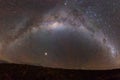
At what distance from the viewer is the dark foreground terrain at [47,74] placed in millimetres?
1663

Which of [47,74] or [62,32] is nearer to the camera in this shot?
[62,32]

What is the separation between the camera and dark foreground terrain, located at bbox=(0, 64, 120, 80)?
1.66m

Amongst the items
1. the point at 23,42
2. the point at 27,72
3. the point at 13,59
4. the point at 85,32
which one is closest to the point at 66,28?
the point at 85,32

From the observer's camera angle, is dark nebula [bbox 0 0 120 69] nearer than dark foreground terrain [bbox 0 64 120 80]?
Yes

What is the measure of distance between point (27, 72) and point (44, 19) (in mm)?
636

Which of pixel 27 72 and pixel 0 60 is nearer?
pixel 0 60

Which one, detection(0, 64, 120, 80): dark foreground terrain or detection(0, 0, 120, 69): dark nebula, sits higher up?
detection(0, 0, 120, 69): dark nebula

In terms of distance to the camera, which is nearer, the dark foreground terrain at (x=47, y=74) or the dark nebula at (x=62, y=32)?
the dark nebula at (x=62, y=32)

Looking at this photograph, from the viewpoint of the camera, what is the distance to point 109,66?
4.23 ft

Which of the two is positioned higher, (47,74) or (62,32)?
(62,32)

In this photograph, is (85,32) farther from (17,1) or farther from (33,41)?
(17,1)

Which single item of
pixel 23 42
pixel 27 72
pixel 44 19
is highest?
pixel 44 19

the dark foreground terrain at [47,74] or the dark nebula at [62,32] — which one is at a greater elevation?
the dark nebula at [62,32]

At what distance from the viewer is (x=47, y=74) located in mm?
1688
